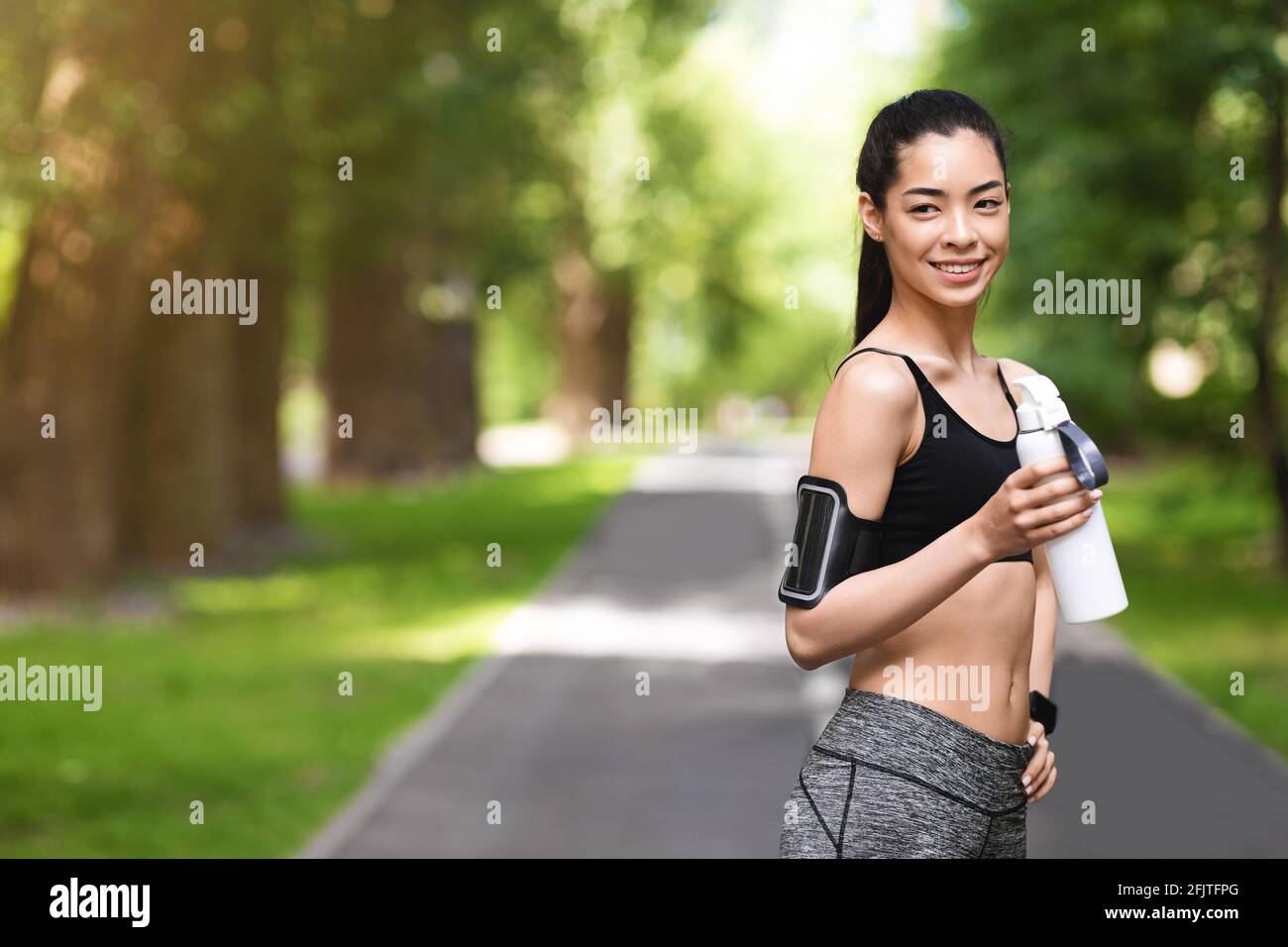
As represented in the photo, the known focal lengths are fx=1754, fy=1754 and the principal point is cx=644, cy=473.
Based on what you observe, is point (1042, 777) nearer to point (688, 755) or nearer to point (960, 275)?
point (960, 275)

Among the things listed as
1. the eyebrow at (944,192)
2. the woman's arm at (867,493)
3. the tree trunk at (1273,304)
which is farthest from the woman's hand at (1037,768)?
the tree trunk at (1273,304)

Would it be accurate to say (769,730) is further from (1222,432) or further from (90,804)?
(1222,432)

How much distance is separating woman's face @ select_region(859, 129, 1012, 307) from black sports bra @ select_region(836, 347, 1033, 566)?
13cm

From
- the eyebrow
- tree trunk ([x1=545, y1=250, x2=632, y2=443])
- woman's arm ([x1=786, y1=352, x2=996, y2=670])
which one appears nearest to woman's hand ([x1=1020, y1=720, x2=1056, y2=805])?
woman's arm ([x1=786, y1=352, x2=996, y2=670])

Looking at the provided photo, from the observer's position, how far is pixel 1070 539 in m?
2.32

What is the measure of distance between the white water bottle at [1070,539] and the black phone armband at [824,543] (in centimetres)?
27

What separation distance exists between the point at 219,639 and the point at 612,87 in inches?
943

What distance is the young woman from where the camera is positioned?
2475mm

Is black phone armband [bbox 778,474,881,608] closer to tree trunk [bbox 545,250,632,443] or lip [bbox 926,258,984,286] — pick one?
lip [bbox 926,258,984,286]

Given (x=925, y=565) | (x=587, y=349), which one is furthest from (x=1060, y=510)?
(x=587, y=349)

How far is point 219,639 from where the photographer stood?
15398 millimetres

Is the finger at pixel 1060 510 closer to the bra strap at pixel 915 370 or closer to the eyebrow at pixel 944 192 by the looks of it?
the bra strap at pixel 915 370

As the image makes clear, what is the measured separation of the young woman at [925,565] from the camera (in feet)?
8.12
